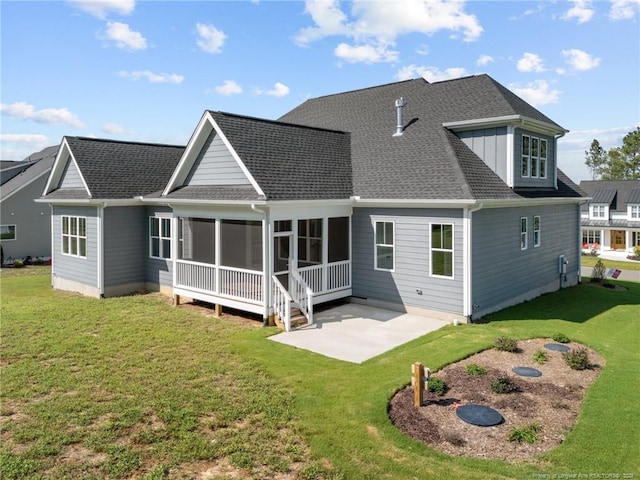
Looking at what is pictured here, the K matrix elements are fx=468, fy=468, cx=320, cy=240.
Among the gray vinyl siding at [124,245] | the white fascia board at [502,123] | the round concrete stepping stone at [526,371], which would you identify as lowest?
the round concrete stepping stone at [526,371]

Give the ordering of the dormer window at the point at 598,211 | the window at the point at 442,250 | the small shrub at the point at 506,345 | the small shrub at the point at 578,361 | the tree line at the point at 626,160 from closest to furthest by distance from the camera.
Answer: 1. the small shrub at the point at 578,361
2. the small shrub at the point at 506,345
3. the window at the point at 442,250
4. the dormer window at the point at 598,211
5. the tree line at the point at 626,160

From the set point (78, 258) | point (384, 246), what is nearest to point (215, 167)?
point (384, 246)

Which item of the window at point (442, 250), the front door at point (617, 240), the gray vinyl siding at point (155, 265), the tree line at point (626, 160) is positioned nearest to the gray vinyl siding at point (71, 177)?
the gray vinyl siding at point (155, 265)

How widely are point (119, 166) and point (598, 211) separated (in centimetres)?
4558

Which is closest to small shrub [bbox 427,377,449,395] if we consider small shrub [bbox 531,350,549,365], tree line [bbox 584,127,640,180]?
small shrub [bbox 531,350,549,365]

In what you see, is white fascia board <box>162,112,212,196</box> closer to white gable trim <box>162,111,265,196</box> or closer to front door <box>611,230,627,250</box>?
white gable trim <box>162,111,265,196</box>

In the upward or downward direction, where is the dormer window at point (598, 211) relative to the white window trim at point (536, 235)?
upward

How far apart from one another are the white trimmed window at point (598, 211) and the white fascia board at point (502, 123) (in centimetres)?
3611

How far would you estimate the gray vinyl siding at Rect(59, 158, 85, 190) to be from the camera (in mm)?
18359

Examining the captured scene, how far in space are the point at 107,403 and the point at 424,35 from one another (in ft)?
51.8

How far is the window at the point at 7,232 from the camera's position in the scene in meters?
27.4

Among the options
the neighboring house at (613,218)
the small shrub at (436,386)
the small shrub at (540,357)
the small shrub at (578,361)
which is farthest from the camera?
the neighboring house at (613,218)

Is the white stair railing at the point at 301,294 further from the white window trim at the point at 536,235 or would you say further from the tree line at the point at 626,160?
the tree line at the point at 626,160

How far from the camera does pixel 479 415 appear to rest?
7.09m
